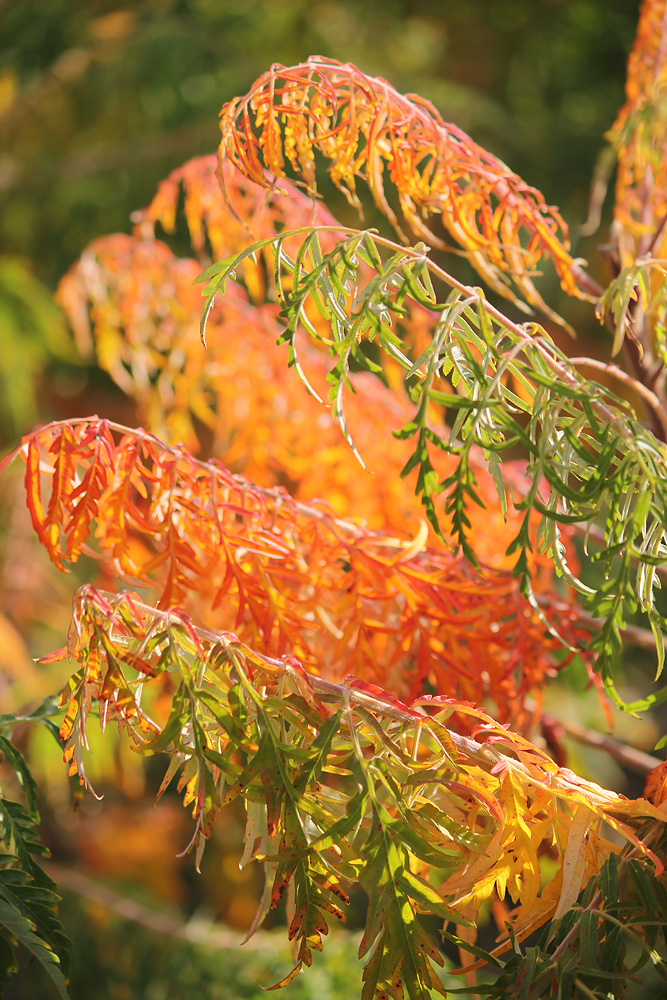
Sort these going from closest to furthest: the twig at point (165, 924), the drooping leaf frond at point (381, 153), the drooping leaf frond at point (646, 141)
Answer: the drooping leaf frond at point (381, 153), the drooping leaf frond at point (646, 141), the twig at point (165, 924)

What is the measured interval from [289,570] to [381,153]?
0.24 metres

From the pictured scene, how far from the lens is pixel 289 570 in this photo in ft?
1.44

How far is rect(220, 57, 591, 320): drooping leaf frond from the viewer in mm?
400

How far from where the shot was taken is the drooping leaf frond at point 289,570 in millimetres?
408

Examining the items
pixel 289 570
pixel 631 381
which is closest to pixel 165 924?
pixel 289 570

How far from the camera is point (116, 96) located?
88.4 inches

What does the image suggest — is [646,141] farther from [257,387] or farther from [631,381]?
[257,387]

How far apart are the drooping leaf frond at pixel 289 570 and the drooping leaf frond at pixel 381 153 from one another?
0.53 feet

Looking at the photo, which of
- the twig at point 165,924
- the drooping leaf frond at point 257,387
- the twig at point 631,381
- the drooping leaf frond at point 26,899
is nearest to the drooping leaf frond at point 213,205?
the drooping leaf frond at point 257,387

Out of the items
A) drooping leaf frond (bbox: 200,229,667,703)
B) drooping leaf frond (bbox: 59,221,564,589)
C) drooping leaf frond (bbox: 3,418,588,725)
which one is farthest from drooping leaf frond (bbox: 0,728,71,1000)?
drooping leaf frond (bbox: 59,221,564,589)

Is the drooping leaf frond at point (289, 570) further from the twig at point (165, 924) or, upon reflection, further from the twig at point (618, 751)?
the twig at point (165, 924)

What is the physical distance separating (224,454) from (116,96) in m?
1.91

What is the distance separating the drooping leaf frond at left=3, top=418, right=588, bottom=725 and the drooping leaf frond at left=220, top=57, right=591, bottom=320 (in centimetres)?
16

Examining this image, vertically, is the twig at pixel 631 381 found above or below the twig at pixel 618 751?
above
